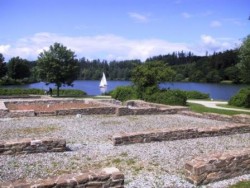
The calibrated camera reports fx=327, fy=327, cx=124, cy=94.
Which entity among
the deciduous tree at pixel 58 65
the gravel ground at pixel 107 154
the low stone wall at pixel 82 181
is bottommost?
the gravel ground at pixel 107 154

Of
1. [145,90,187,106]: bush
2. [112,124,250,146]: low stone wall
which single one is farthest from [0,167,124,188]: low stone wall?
[145,90,187,106]: bush

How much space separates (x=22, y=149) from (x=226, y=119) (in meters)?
12.4

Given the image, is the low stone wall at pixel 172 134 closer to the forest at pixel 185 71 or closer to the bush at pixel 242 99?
the bush at pixel 242 99

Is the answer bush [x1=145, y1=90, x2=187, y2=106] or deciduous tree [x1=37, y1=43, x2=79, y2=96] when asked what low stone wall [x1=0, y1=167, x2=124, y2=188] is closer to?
bush [x1=145, y1=90, x2=187, y2=106]

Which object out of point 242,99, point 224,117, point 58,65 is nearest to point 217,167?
point 224,117

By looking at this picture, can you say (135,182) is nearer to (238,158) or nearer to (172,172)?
(172,172)

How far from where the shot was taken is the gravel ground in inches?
320

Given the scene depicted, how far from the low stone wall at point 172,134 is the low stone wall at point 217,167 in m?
3.91

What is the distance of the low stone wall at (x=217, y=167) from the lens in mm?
7723

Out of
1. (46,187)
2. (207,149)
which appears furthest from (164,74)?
(46,187)

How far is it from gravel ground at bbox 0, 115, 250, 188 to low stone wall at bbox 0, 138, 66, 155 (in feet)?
→ 0.87

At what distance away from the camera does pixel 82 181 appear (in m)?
6.29

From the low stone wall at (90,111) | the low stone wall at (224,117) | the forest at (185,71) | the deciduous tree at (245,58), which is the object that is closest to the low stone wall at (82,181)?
the low stone wall at (224,117)

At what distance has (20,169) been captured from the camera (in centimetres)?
854
